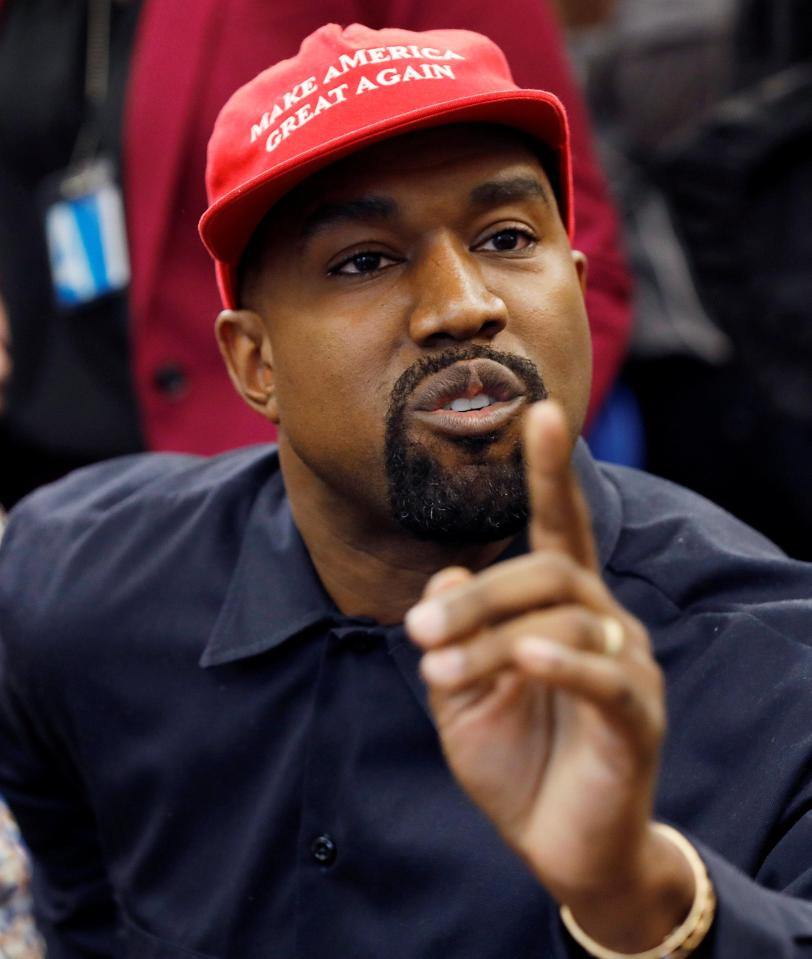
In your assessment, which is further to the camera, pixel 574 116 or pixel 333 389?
pixel 574 116

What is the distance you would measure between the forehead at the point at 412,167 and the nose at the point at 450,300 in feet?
0.25

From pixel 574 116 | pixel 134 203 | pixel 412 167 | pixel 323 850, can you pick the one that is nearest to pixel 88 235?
pixel 134 203

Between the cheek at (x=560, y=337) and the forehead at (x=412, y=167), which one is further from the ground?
the forehead at (x=412, y=167)

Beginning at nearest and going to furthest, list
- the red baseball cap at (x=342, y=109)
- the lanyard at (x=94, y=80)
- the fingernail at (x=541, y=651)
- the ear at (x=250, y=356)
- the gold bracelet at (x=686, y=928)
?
1. the fingernail at (x=541, y=651)
2. the gold bracelet at (x=686, y=928)
3. the red baseball cap at (x=342, y=109)
4. the ear at (x=250, y=356)
5. the lanyard at (x=94, y=80)

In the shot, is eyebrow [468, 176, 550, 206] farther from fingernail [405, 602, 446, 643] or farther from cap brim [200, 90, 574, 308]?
fingernail [405, 602, 446, 643]

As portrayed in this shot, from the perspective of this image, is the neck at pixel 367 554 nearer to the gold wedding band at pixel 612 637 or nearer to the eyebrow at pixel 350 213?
Result: the eyebrow at pixel 350 213

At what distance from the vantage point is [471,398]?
5.40 feet

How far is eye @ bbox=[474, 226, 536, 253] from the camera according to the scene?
1.76m

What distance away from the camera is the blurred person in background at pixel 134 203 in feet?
8.18

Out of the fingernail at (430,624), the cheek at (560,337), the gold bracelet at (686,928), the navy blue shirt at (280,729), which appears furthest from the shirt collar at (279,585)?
the fingernail at (430,624)

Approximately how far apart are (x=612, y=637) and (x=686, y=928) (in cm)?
27

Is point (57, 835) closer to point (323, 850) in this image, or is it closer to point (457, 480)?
point (323, 850)

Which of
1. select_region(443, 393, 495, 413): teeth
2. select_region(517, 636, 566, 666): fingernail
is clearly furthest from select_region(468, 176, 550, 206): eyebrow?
select_region(517, 636, 566, 666): fingernail

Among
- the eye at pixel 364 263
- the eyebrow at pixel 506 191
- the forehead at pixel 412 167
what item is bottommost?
the eye at pixel 364 263
